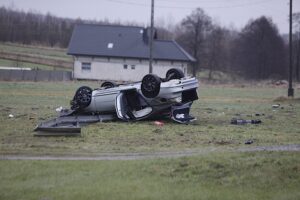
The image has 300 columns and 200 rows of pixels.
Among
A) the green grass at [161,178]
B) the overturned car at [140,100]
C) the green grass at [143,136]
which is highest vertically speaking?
the overturned car at [140,100]

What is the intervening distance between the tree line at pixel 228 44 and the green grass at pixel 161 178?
81268 millimetres

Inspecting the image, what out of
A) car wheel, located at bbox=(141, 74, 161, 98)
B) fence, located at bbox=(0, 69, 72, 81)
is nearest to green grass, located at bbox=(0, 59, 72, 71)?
fence, located at bbox=(0, 69, 72, 81)

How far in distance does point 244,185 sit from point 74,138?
6.07 meters

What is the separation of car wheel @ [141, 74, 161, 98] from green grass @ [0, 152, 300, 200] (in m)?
6.92

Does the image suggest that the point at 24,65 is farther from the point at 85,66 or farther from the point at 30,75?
the point at 30,75

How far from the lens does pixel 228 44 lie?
120 meters

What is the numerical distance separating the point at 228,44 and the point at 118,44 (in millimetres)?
54471

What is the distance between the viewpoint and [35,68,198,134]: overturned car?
709 inches

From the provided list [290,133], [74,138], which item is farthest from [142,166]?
[290,133]

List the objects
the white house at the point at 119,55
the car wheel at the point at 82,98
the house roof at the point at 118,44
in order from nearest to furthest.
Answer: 1. the car wheel at the point at 82,98
2. the white house at the point at 119,55
3. the house roof at the point at 118,44

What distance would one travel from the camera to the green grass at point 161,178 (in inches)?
348

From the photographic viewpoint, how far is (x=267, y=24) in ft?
334

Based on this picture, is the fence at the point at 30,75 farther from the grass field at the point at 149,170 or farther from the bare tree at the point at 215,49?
the grass field at the point at 149,170

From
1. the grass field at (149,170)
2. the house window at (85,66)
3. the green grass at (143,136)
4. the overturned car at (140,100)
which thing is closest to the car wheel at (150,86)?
the overturned car at (140,100)
